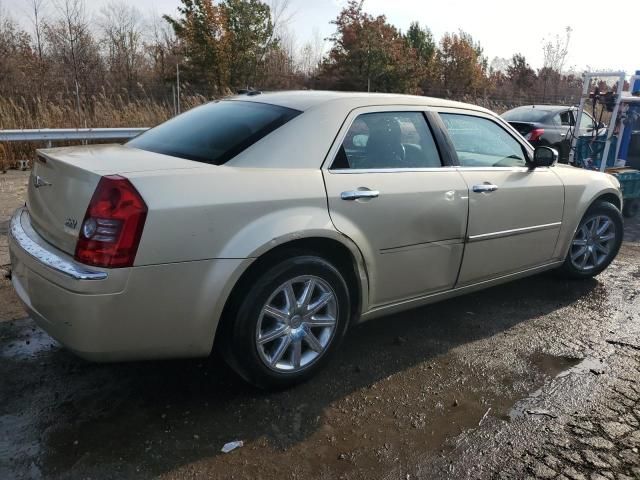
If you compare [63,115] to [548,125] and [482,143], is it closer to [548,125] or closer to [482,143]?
[482,143]

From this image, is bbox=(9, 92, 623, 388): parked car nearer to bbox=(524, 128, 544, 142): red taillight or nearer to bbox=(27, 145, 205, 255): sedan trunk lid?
bbox=(27, 145, 205, 255): sedan trunk lid

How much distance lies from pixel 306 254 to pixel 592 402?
→ 182cm

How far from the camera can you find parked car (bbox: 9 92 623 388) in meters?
2.42

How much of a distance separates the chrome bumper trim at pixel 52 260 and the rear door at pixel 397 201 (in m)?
1.27

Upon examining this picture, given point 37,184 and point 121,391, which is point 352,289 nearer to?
point 121,391

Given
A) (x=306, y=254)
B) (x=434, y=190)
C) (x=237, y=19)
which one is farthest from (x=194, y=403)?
(x=237, y=19)

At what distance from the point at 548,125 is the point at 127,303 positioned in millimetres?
11398

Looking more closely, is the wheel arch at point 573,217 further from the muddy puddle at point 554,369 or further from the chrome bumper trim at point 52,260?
the chrome bumper trim at point 52,260

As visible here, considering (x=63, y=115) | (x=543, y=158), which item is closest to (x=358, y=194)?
(x=543, y=158)

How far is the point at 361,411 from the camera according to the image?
286 centimetres

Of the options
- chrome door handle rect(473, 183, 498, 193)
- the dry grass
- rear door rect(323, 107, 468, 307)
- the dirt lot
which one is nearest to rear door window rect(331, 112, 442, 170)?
rear door rect(323, 107, 468, 307)

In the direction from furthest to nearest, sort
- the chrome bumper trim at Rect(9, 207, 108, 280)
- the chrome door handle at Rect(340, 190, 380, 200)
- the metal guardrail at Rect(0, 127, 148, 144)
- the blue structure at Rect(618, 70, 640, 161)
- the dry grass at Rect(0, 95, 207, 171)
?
the dry grass at Rect(0, 95, 207, 171), the blue structure at Rect(618, 70, 640, 161), the metal guardrail at Rect(0, 127, 148, 144), the chrome door handle at Rect(340, 190, 380, 200), the chrome bumper trim at Rect(9, 207, 108, 280)

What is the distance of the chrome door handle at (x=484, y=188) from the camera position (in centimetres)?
364

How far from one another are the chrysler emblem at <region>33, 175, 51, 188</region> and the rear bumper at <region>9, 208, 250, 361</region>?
0.32m
